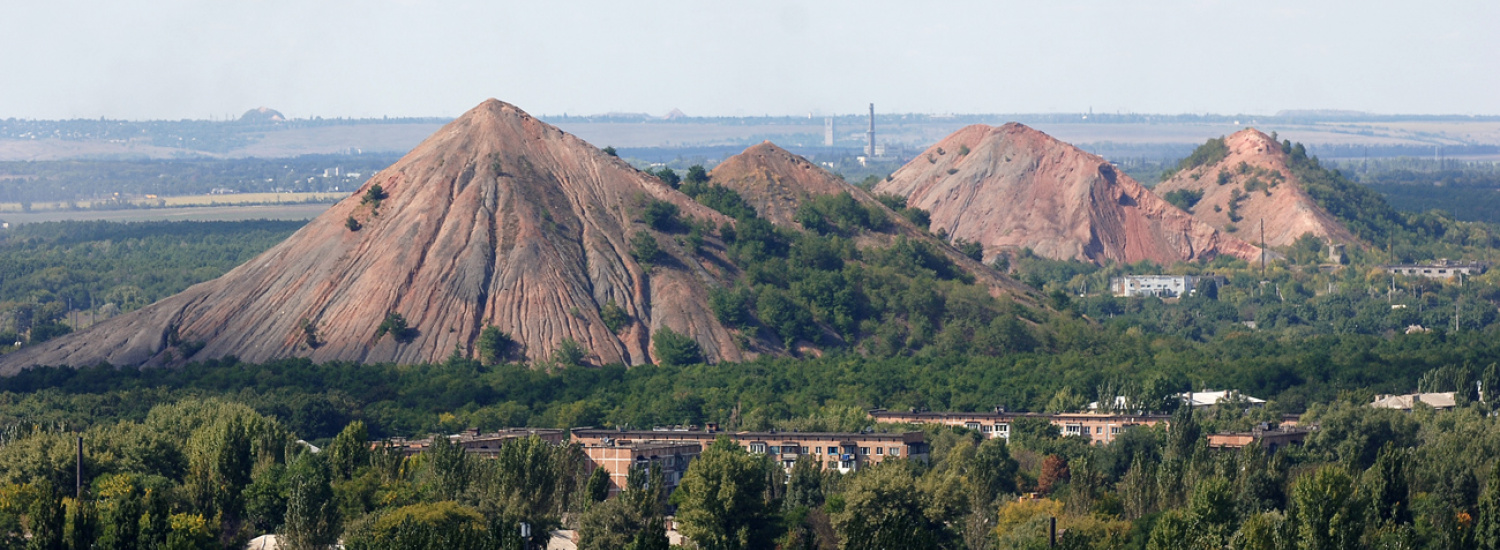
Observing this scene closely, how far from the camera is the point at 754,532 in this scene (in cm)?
9425

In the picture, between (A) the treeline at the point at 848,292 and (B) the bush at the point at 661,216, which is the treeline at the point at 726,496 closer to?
(A) the treeline at the point at 848,292

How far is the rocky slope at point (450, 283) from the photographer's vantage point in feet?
522

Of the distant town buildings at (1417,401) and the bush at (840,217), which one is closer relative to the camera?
the distant town buildings at (1417,401)

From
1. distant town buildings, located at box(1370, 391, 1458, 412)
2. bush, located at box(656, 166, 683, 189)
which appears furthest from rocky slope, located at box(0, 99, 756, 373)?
distant town buildings, located at box(1370, 391, 1458, 412)

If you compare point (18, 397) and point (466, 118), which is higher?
point (466, 118)

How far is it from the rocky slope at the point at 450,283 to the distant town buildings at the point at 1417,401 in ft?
137

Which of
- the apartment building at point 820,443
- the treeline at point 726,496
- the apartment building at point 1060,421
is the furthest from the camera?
the apartment building at point 1060,421

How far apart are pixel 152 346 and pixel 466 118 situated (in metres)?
36.8

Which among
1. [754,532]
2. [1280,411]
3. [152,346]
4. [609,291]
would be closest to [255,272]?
[152,346]

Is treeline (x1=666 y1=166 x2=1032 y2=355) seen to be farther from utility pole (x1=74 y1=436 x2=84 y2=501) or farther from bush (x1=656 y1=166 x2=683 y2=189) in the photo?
utility pole (x1=74 y1=436 x2=84 y2=501)

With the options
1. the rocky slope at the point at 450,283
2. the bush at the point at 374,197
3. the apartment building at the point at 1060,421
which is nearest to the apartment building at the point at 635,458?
the apartment building at the point at 1060,421

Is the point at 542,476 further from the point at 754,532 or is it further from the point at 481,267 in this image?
the point at 481,267

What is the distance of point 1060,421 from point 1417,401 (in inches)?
754

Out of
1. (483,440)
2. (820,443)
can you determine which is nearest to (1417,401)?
(820,443)
